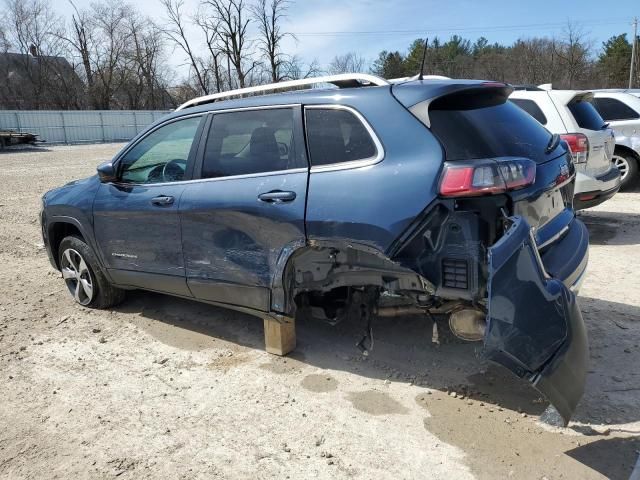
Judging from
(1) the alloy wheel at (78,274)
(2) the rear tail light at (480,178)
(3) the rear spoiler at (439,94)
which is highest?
(3) the rear spoiler at (439,94)

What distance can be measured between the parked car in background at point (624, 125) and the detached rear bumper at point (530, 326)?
8098 millimetres

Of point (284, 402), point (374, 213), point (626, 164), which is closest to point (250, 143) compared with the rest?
point (374, 213)

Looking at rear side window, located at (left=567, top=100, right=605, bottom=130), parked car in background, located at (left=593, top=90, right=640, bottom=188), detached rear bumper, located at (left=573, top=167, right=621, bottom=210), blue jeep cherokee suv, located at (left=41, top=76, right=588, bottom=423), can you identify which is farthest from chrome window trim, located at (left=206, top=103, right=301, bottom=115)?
parked car in background, located at (left=593, top=90, right=640, bottom=188)

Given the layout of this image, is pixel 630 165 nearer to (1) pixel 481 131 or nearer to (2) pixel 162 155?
(1) pixel 481 131

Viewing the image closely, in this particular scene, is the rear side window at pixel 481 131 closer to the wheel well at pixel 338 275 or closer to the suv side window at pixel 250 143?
the wheel well at pixel 338 275

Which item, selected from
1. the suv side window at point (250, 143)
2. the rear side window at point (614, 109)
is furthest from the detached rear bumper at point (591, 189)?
the suv side window at point (250, 143)

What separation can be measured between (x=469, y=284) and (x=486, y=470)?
95cm

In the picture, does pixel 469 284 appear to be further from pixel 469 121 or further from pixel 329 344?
pixel 329 344

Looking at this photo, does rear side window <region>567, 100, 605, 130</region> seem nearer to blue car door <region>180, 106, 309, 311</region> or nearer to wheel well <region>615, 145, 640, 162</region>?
wheel well <region>615, 145, 640, 162</region>

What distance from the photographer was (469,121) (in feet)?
10.1

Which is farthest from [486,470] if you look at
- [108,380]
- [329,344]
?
[108,380]

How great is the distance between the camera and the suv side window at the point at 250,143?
11.7ft

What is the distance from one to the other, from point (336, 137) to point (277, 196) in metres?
0.55

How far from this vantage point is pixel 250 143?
12.4ft
